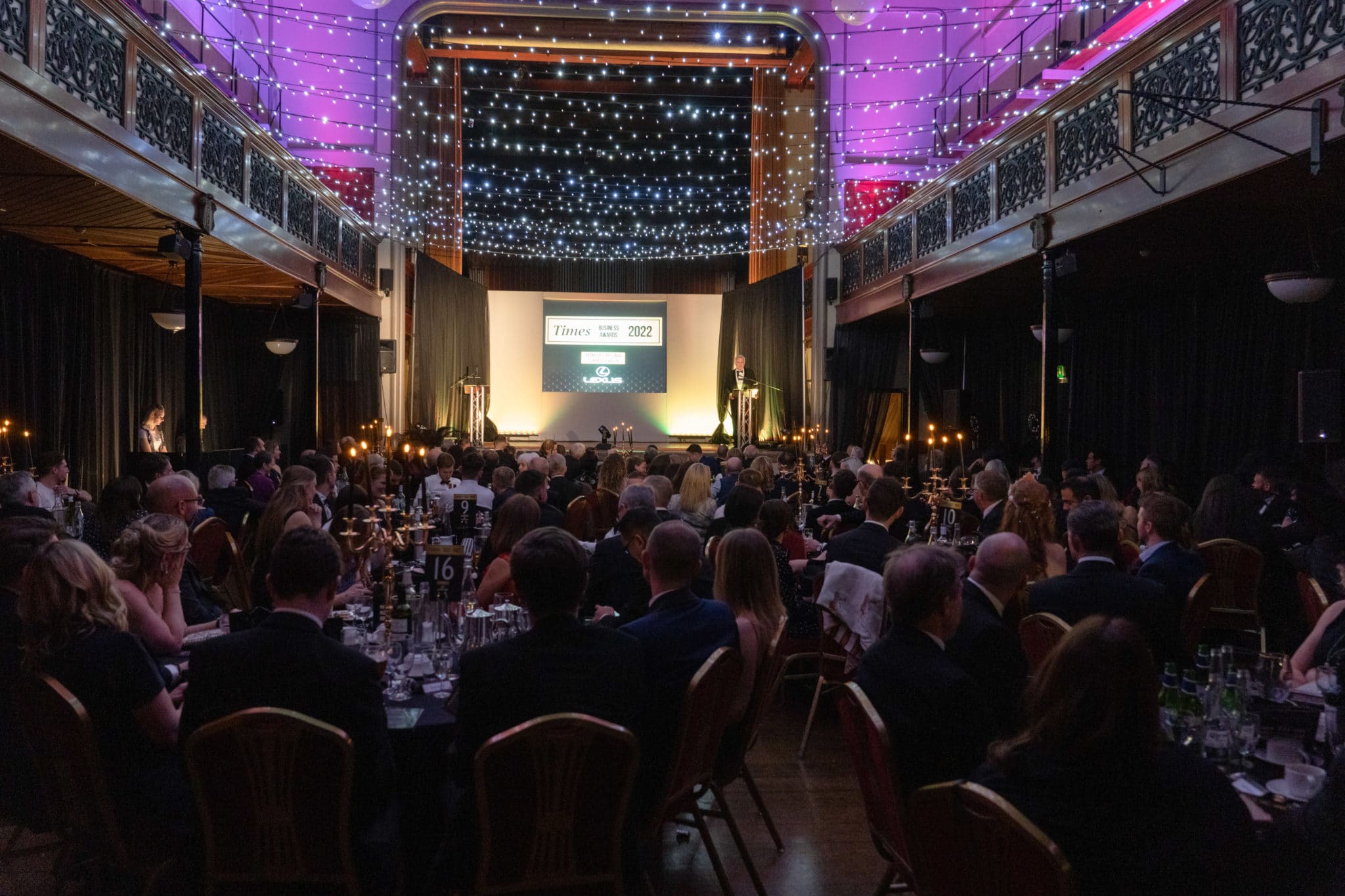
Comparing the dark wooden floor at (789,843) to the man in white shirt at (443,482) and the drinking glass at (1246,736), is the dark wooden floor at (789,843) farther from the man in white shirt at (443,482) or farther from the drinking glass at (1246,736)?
the man in white shirt at (443,482)

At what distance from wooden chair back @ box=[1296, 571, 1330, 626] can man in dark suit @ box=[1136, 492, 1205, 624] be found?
16.3 inches

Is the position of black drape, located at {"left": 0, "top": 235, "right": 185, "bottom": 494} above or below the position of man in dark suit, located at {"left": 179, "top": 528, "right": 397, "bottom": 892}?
above

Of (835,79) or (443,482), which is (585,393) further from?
(443,482)

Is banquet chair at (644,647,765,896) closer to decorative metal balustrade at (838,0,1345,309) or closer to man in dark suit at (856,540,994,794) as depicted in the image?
man in dark suit at (856,540,994,794)

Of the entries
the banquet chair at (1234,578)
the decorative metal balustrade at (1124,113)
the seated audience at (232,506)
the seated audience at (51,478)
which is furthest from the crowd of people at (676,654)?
the decorative metal balustrade at (1124,113)

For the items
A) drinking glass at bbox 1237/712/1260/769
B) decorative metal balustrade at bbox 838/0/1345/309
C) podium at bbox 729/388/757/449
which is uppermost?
decorative metal balustrade at bbox 838/0/1345/309

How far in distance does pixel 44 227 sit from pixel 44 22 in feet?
12.3

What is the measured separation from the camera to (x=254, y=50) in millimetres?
14086

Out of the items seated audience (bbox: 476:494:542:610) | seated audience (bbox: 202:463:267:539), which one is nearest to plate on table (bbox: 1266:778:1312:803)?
seated audience (bbox: 476:494:542:610)

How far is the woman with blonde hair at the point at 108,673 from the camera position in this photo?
103 inches

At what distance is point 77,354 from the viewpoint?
1081cm

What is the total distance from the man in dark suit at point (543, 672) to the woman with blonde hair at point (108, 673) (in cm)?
81

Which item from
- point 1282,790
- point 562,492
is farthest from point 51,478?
point 1282,790

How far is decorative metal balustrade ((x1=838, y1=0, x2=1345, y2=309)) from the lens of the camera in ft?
17.3
